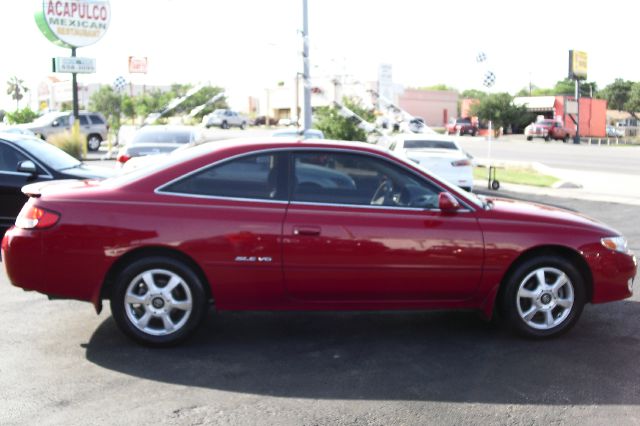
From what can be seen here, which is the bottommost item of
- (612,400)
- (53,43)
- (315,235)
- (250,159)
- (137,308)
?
(612,400)

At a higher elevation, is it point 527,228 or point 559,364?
point 527,228

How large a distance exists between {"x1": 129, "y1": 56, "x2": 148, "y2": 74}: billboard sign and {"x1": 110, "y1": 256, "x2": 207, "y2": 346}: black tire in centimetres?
5035

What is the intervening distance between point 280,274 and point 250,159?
0.92 m

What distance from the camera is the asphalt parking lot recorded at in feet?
14.6

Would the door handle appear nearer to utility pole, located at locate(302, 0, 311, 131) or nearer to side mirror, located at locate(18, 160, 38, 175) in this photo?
side mirror, located at locate(18, 160, 38, 175)

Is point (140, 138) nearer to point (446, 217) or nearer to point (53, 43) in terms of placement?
point (446, 217)

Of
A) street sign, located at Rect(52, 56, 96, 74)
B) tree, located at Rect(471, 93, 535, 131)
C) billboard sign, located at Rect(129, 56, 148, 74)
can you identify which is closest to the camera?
street sign, located at Rect(52, 56, 96, 74)

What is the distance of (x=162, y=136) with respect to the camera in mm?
15875

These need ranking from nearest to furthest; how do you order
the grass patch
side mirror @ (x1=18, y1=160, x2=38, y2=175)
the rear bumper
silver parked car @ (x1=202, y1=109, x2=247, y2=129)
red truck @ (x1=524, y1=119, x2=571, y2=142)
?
1. the rear bumper
2. side mirror @ (x1=18, y1=160, x2=38, y2=175)
3. the grass patch
4. red truck @ (x1=524, y1=119, x2=571, y2=142)
5. silver parked car @ (x1=202, y1=109, x2=247, y2=129)

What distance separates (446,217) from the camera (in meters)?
5.73

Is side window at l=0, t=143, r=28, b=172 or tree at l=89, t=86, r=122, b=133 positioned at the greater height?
tree at l=89, t=86, r=122, b=133

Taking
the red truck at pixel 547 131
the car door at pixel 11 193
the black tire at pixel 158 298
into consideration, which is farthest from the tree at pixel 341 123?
the red truck at pixel 547 131

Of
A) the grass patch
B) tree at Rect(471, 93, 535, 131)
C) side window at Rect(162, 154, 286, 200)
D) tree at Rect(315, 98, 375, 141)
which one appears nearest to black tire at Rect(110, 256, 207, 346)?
side window at Rect(162, 154, 286, 200)

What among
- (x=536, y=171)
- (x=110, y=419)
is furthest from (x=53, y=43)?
(x=110, y=419)
